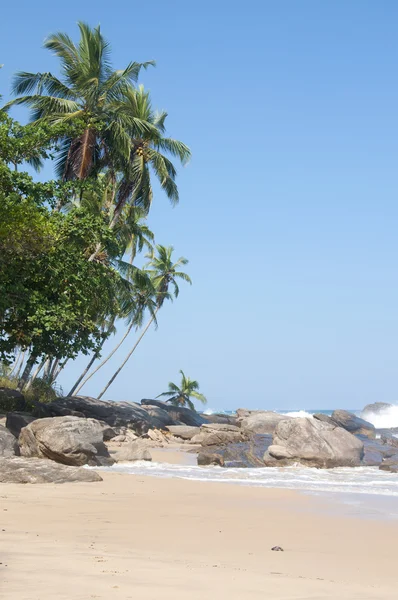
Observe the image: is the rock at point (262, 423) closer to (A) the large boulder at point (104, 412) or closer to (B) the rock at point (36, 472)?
(A) the large boulder at point (104, 412)

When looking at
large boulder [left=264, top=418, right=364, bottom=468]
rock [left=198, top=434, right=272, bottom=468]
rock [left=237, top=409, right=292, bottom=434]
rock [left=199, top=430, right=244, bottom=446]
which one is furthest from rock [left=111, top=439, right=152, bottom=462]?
rock [left=237, top=409, right=292, bottom=434]

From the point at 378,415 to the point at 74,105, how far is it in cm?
6247

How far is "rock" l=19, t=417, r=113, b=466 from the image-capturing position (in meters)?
14.5

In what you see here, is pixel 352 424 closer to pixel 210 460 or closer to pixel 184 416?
pixel 184 416

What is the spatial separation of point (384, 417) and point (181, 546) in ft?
247

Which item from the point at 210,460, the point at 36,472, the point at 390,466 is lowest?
the point at 36,472

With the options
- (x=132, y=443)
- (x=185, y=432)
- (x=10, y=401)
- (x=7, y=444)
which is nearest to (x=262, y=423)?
(x=185, y=432)

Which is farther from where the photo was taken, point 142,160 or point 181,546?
point 142,160

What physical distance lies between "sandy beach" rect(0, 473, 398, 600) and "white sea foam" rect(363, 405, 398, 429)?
68771mm

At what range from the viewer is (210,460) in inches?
739

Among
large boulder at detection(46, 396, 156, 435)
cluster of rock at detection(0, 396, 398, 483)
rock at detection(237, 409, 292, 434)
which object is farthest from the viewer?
rock at detection(237, 409, 292, 434)

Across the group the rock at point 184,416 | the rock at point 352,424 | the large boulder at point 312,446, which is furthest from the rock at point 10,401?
the rock at point 352,424

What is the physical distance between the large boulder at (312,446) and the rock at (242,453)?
0.52 m

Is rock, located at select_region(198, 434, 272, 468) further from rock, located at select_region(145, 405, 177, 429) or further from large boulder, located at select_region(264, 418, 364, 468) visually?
rock, located at select_region(145, 405, 177, 429)
